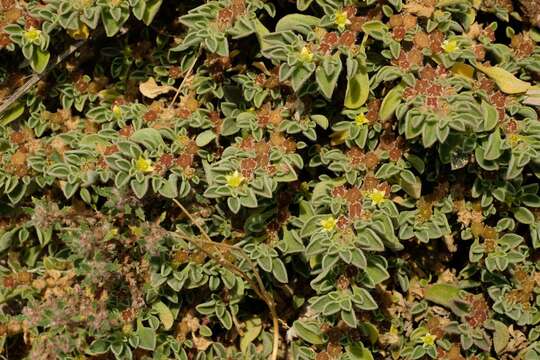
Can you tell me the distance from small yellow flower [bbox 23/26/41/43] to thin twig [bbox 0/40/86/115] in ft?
0.79

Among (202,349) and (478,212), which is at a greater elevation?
(478,212)

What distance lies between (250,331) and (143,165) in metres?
0.92

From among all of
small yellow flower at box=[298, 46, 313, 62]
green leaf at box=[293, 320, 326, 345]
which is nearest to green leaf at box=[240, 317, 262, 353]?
green leaf at box=[293, 320, 326, 345]

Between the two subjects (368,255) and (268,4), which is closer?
(368,255)

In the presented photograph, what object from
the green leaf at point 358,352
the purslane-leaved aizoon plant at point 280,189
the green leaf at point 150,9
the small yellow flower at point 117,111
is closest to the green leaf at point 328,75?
the purslane-leaved aizoon plant at point 280,189

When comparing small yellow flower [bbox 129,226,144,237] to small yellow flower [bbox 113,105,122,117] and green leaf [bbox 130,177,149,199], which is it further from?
small yellow flower [bbox 113,105,122,117]

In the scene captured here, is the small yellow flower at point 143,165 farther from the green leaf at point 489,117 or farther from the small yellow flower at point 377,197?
the green leaf at point 489,117

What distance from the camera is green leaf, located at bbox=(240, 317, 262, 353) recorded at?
340 centimetres

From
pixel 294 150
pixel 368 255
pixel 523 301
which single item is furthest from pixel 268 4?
pixel 523 301

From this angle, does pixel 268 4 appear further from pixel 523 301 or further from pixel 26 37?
pixel 523 301

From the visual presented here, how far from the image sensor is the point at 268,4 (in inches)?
134

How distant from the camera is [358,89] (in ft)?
10.8

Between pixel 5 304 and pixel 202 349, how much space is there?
87 centimetres

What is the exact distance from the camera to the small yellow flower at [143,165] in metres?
3.04
